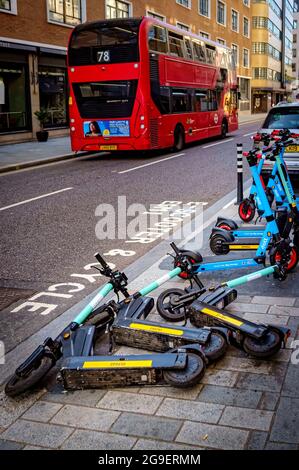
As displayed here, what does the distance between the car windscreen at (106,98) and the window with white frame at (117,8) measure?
16.1 metres

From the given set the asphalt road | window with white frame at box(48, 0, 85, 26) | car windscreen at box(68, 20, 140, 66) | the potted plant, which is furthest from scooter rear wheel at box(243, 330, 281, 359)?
window with white frame at box(48, 0, 85, 26)

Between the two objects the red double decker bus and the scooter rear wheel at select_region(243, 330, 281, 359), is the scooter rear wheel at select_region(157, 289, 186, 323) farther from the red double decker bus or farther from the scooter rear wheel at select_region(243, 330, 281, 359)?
the red double decker bus

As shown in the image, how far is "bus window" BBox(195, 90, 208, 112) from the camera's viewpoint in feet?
72.8

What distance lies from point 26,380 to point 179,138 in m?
17.6

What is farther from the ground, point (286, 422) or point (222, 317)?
point (222, 317)

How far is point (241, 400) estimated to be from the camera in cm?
343

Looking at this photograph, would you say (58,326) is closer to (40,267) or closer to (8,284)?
(8,284)

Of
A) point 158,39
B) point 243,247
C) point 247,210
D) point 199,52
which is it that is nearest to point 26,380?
point 243,247

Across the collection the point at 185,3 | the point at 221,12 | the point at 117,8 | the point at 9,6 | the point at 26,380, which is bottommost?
the point at 26,380

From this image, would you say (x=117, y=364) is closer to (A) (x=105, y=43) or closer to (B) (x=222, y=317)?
(B) (x=222, y=317)

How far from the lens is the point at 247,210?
27.9 feet

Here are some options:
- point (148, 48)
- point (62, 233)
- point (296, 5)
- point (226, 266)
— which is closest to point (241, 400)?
point (226, 266)

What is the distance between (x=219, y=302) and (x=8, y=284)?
260 centimetres

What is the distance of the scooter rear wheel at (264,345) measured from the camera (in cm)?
391
